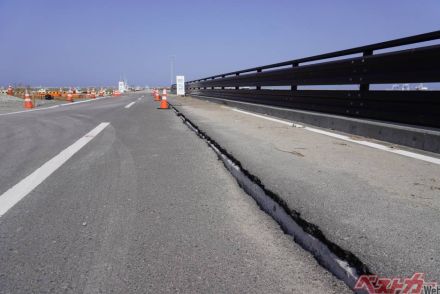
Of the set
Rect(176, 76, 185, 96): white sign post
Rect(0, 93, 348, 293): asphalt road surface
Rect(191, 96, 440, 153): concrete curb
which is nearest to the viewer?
Rect(0, 93, 348, 293): asphalt road surface

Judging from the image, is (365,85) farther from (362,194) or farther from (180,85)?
(180,85)

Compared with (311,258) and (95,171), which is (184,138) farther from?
(311,258)

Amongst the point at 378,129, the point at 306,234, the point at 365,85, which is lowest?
the point at 306,234

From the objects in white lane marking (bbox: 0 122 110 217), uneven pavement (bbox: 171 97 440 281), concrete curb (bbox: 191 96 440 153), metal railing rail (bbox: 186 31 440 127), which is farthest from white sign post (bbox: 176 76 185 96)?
uneven pavement (bbox: 171 97 440 281)

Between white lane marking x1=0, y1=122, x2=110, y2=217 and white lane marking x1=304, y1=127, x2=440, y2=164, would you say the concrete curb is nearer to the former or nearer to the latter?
white lane marking x1=304, y1=127, x2=440, y2=164

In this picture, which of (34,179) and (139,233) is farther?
(34,179)

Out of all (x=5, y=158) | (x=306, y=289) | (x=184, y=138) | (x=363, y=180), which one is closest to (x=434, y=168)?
(x=363, y=180)

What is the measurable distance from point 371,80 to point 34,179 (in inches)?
224

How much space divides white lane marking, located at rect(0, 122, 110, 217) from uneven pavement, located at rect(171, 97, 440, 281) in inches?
103

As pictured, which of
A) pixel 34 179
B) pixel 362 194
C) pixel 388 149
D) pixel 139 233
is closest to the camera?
pixel 139 233

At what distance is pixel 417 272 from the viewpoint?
2.61m

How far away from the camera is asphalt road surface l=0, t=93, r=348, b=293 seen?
2764 mm

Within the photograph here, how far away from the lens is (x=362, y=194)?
4254 millimetres

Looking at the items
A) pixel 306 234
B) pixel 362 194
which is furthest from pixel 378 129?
pixel 306 234
